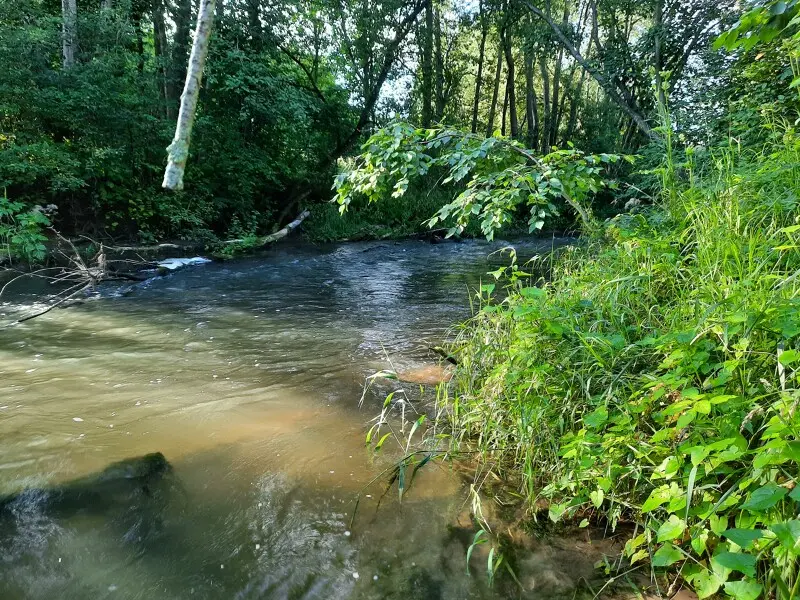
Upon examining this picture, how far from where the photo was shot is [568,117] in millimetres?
22703

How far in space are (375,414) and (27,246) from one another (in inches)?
287

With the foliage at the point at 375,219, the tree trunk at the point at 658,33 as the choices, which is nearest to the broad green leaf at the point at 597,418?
the tree trunk at the point at 658,33

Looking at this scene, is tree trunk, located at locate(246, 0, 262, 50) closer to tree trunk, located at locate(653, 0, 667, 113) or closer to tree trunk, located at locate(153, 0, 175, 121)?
tree trunk, located at locate(153, 0, 175, 121)

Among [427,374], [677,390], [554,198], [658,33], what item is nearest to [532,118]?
[658,33]

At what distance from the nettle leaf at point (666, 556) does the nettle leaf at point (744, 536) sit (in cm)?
32

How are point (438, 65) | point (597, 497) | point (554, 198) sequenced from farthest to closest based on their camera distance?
1. point (438, 65)
2. point (554, 198)
3. point (597, 497)

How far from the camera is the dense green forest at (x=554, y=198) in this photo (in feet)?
5.96

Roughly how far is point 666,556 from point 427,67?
21332 mm

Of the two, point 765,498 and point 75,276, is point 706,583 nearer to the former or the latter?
point 765,498

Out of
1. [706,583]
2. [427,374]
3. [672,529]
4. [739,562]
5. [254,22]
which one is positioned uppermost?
[254,22]

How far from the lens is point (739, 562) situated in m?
1.36

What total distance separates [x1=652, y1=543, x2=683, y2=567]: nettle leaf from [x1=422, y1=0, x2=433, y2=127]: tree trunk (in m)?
18.4

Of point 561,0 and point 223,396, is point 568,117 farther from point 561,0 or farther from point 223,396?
point 223,396

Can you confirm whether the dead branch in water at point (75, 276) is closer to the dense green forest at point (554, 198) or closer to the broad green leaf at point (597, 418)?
the dense green forest at point (554, 198)
